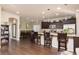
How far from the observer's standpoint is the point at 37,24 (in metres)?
6.61

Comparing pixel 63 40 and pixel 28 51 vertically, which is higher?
pixel 63 40

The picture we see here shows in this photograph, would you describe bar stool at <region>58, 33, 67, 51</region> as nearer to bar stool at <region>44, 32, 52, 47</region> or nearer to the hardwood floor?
the hardwood floor

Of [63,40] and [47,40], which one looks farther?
[47,40]

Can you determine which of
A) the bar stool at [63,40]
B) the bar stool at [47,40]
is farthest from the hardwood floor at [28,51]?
the bar stool at [47,40]

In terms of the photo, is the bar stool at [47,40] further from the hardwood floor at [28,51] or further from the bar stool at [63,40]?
the bar stool at [63,40]

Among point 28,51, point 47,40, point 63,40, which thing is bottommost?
point 28,51

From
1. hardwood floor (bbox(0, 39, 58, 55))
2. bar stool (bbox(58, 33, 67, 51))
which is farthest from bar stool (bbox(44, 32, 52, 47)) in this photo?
bar stool (bbox(58, 33, 67, 51))

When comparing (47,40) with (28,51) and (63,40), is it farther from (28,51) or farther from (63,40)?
(28,51)

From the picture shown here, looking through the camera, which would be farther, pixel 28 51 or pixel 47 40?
pixel 47 40

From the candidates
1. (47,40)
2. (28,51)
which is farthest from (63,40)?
(47,40)
